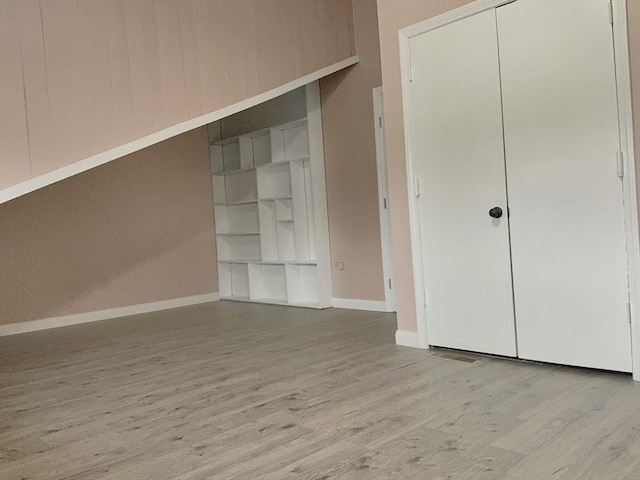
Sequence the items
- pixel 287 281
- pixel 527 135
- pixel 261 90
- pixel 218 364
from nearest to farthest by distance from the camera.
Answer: pixel 527 135
pixel 218 364
pixel 261 90
pixel 287 281

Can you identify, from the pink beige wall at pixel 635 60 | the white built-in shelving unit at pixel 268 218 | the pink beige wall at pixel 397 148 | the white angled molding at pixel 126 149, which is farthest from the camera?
the white built-in shelving unit at pixel 268 218

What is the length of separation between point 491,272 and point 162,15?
2.98 metres

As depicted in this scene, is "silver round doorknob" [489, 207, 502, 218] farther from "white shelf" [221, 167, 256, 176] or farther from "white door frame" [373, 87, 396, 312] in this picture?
"white shelf" [221, 167, 256, 176]

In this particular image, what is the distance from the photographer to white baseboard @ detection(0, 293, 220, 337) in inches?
223

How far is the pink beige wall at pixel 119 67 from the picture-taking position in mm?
3602

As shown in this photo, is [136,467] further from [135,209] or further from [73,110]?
[135,209]

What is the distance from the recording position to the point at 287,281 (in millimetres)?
6320

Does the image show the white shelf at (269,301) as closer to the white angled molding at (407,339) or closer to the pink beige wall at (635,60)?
the white angled molding at (407,339)

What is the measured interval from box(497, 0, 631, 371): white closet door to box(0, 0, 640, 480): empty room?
0.01 m

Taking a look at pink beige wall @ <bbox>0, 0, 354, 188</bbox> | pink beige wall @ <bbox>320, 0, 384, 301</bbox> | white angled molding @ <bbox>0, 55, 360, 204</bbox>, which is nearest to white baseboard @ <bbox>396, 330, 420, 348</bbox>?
pink beige wall @ <bbox>320, 0, 384, 301</bbox>

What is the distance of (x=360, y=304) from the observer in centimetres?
570

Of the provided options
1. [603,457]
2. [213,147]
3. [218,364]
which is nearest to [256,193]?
[213,147]

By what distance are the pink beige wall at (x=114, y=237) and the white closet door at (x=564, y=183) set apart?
15.0ft

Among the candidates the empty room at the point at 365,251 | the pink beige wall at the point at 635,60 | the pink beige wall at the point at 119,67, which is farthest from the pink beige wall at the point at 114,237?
the pink beige wall at the point at 635,60
